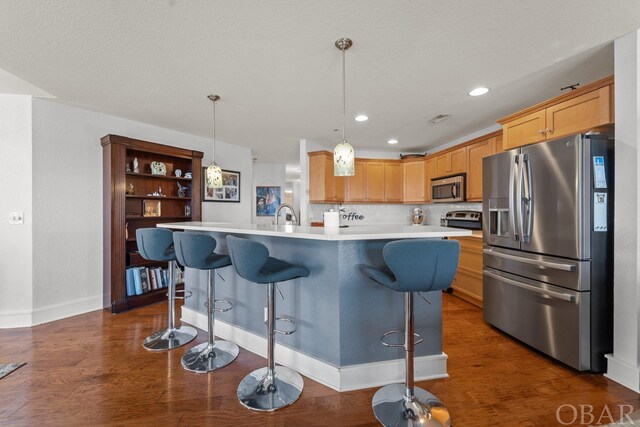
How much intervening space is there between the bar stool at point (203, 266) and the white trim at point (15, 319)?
80.1 inches

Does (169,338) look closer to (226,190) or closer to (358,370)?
(358,370)

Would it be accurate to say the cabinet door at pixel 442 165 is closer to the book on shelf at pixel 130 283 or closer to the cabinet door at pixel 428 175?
the cabinet door at pixel 428 175

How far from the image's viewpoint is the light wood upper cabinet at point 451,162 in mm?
4117

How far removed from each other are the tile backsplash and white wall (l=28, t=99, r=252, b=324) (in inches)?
118

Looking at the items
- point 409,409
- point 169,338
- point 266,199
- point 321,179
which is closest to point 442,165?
point 321,179

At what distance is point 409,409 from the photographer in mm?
1578

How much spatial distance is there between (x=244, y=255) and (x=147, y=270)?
262cm

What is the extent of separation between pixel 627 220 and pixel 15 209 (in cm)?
531

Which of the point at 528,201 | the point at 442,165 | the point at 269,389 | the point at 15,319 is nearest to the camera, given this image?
the point at 269,389

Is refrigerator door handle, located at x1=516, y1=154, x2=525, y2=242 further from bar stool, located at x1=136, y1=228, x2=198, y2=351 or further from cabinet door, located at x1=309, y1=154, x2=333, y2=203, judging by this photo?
bar stool, located at x1=136, y1=228, x2=198, y2=351

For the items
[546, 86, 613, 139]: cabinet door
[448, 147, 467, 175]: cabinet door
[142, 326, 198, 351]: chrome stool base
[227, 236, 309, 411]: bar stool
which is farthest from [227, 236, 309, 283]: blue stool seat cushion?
[448, 147, 467, 175]: cabinet door

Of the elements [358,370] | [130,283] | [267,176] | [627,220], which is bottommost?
[358,370]

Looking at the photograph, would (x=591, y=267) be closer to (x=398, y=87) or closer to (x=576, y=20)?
(x=576, y=20)

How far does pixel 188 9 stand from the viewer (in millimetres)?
1624
